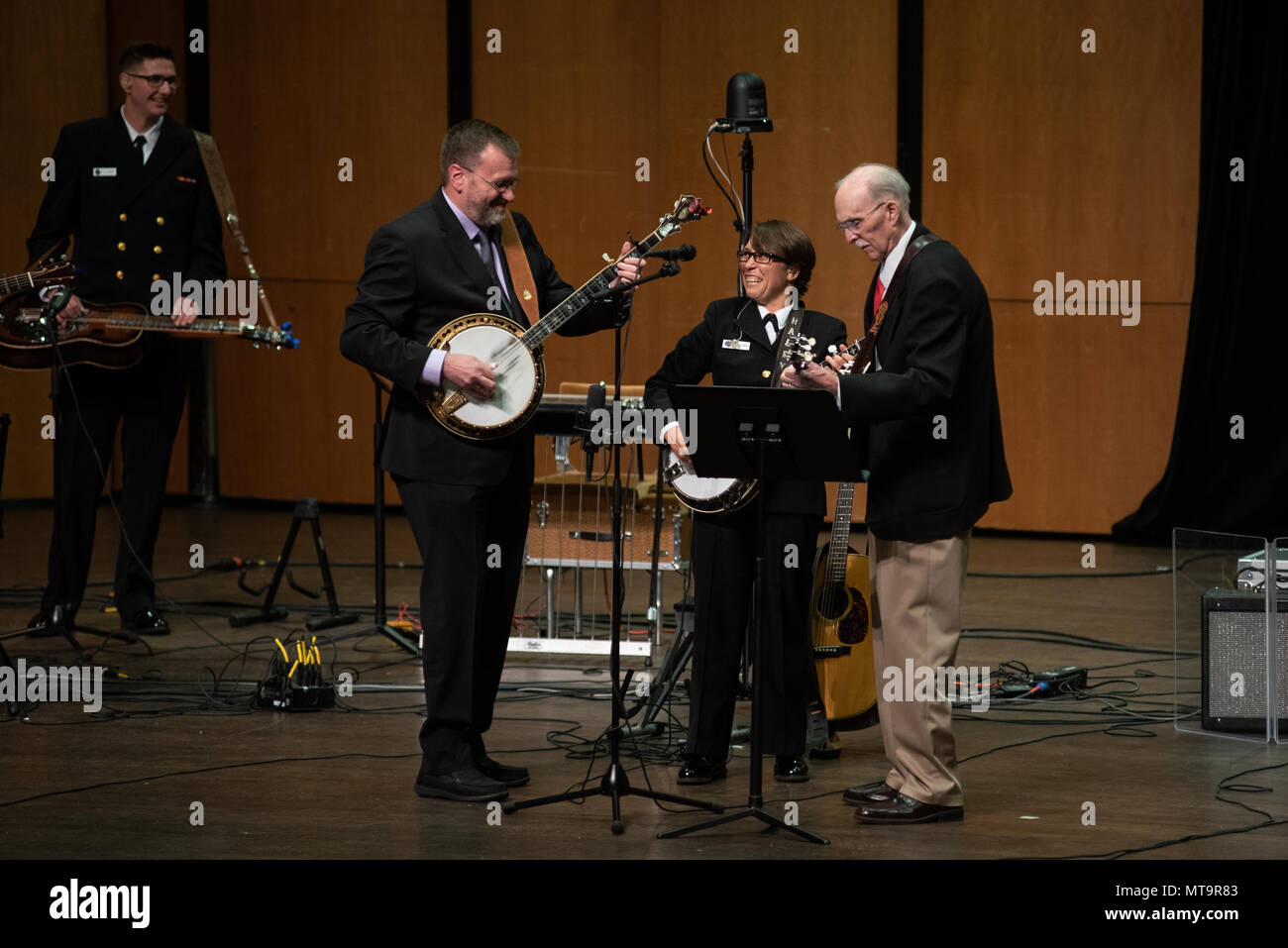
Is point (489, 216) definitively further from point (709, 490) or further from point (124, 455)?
point (124, 455)

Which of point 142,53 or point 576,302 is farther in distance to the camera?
point 142,53

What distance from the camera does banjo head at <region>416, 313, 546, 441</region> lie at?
174 inches

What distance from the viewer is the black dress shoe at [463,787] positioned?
14.6ft

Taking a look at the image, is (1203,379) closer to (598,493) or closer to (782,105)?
(782,105)

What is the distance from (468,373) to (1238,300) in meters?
5.90

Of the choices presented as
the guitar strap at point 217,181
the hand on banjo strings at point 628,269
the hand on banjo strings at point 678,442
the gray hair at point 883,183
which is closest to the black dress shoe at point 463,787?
the hand on banjo strings at point 678,442

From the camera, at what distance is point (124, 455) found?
6.94 metres

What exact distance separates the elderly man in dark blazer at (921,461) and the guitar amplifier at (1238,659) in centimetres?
137

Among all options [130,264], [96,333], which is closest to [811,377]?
[96,333]

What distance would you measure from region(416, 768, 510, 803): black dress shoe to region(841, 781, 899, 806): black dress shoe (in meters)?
0.98

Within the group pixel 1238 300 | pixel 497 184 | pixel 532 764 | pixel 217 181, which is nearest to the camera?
pixel 497 184
